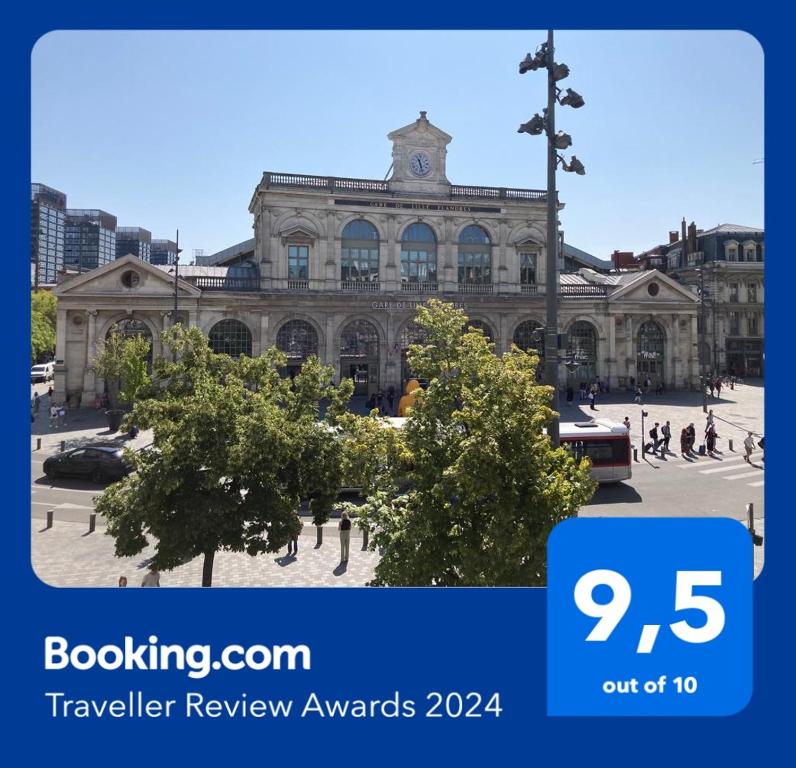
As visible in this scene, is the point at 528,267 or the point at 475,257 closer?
the point at 475,257

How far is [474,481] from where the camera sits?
6.80 metres

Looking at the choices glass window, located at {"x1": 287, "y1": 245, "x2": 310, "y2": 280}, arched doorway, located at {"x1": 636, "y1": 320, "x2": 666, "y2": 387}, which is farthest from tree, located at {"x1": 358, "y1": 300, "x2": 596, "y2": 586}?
arched doorway, located at {"x1": 636, "y1": 320, "x2": 666, "y2": 387}

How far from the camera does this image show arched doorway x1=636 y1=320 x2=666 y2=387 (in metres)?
48.8

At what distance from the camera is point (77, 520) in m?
16.3

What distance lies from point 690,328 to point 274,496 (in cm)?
4768

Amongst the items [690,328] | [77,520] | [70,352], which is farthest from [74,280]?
[690,328]

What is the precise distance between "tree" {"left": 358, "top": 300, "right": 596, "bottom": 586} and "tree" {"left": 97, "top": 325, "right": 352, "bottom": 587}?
2.24m

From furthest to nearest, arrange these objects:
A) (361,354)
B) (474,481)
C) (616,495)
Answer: (361,354) < (616,495) < (474,481)

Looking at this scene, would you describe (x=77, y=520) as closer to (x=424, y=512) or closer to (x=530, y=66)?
(x=424, y=512)

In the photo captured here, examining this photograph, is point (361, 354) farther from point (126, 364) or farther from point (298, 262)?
point (126, 364)

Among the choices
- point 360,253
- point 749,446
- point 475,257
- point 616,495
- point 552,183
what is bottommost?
point 616,495

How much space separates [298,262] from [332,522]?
30.4 m

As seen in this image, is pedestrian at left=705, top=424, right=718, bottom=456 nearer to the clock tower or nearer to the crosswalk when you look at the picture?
the crosswalk

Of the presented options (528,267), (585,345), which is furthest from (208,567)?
(585,345)
